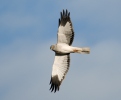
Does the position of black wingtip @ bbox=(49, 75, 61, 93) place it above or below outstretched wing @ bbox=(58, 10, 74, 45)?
below

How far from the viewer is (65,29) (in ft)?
72.1

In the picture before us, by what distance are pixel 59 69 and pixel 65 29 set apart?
223 cm

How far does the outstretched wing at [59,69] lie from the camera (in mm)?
22844

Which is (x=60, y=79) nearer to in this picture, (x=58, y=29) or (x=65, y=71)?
(x=65, y=71)

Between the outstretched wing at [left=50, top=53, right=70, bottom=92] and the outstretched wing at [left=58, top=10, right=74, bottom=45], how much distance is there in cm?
97

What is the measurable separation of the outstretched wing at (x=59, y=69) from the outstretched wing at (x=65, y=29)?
972 mm

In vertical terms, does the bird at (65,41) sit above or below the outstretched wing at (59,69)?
above

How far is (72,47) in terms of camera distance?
864 inches

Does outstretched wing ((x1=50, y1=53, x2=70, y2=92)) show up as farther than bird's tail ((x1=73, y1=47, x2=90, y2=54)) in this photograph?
Yes

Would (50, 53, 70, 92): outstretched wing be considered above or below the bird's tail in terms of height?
below

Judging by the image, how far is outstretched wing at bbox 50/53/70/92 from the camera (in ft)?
74.9

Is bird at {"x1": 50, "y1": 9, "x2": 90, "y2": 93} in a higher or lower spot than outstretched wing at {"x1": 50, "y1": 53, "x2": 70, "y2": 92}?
higher

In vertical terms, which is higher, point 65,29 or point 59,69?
point 65,29

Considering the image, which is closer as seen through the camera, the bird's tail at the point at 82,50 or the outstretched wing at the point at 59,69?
the bird's tail at the point at 82,50
